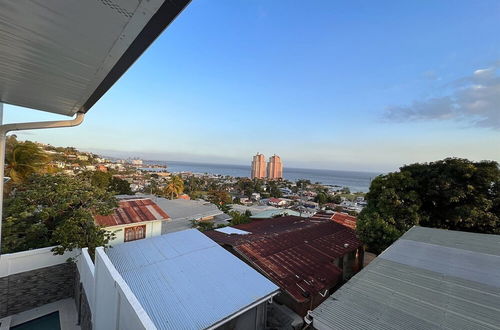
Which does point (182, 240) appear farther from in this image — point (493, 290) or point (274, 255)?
point (493, 290)

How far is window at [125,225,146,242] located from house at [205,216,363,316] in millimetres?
4515

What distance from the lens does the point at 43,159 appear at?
436 inches

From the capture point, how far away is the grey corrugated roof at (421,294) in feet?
10.1

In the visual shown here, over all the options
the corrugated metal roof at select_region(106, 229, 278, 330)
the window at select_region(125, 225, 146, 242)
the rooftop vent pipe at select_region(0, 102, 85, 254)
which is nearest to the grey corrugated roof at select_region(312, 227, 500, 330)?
the corrugated metal roof at select_region(106, 229, 278, 330)

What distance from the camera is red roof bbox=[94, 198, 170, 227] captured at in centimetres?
999

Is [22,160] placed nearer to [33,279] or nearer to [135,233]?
[135,233]

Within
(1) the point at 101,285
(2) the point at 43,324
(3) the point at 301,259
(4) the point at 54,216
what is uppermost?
(4) the point at 54,216

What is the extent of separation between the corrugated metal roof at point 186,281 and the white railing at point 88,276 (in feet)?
1.51

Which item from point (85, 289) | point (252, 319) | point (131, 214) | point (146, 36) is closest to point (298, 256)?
point (252, 319)

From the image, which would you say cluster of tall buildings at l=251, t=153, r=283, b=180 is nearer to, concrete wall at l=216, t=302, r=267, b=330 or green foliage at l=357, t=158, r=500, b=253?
Answer: green foliage at l=357, t=158, r=500, b=253

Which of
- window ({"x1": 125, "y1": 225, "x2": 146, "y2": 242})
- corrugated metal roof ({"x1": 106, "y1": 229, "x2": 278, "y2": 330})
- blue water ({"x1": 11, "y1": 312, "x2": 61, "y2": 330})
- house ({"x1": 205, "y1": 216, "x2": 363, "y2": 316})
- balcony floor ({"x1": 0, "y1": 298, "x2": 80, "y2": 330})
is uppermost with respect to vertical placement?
corrugated metal roof ({"x1": 106, "y1": 229, "x2": 278, "y2": 330})

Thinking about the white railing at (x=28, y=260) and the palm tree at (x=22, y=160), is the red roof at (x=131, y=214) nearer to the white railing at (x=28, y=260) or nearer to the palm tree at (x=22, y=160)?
the white railing at (x=28, y=260)

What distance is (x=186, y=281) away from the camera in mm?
4723

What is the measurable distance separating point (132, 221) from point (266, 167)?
3839 inches
